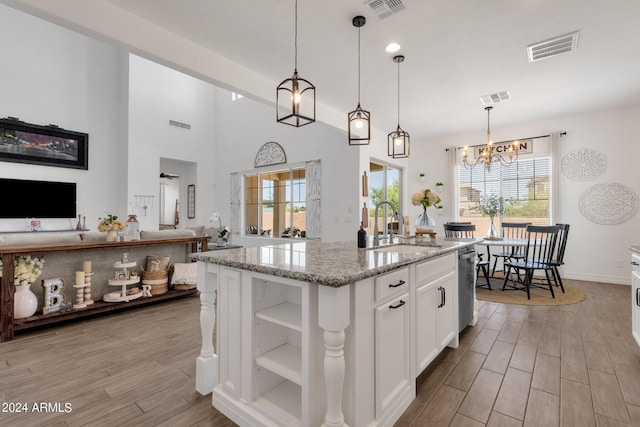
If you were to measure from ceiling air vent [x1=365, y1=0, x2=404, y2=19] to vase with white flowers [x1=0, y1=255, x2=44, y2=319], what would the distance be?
13.0 feet

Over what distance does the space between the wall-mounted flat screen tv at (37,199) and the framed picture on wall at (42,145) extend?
0.41 metres

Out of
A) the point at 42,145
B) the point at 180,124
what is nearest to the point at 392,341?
the point at 42,145

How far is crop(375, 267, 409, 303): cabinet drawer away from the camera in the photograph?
1.52 m

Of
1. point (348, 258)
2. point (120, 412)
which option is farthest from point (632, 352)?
point (120, 412)

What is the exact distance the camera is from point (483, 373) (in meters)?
2.18

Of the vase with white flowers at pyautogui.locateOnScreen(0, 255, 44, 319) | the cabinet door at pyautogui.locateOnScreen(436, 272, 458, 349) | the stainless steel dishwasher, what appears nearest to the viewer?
the cabinet door at pyautogui.locateOnScreen(436, 272, 458, 349)

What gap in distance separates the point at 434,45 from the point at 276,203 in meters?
4.81

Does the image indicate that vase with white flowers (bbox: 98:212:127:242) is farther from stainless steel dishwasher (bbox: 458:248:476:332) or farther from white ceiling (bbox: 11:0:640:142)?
stainless steel dishwasher (bbox: 458:248:476:332)

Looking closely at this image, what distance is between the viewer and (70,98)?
20.6ft

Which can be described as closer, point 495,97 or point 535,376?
point 535,376

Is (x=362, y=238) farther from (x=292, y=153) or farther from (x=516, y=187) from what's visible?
(x=516, y=187)

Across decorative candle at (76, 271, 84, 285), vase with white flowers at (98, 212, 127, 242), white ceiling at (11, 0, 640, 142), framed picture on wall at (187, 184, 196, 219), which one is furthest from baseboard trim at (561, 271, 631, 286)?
framed picture on wall at (187, 184, 196, 219)

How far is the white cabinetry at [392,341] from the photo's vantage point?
151 centimetres

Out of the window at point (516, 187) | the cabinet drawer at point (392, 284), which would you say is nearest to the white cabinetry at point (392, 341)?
the cabinet drawer at point (392, 284)
